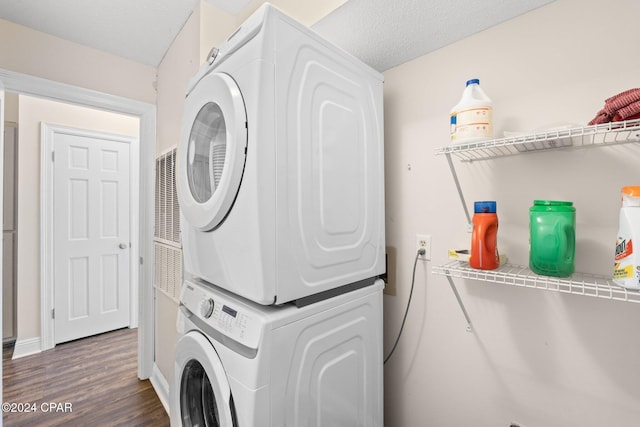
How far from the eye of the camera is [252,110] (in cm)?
87

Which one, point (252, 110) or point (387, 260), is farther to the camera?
point (387, 260)

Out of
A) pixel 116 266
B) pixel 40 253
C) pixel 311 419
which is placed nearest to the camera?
pixel 311 419

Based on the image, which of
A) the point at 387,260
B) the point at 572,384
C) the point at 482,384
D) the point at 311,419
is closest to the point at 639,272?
the point at 572,384

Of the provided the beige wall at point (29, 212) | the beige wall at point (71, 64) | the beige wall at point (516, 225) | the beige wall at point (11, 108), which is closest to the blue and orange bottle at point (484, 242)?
the beige wall at point (516, 225)

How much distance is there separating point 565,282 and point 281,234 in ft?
2.71

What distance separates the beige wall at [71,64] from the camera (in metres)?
1.90

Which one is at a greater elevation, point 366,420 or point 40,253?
point 40,253

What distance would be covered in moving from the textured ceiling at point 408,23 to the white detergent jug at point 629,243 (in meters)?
0.76

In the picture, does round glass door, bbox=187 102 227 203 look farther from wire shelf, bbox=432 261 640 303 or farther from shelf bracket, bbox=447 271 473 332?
shelf bracket, bbox=447 271 473 332

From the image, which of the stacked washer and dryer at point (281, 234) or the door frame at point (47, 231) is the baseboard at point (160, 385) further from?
the door frame at point (47, 231)

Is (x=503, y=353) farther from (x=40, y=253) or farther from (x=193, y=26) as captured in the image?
(x=40, y=253)

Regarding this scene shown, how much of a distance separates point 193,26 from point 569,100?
2017 mm

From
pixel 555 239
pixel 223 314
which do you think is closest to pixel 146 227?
pixel 223 314

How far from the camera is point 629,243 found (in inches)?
28.8
